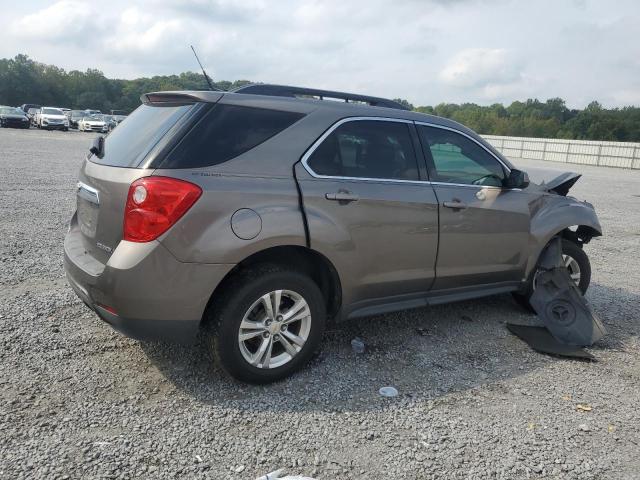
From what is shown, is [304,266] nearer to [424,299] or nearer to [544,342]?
[424,299]

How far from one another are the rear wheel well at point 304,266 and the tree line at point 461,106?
32.1 m

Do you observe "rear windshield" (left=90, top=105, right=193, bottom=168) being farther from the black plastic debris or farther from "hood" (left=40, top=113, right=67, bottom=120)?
"hood" (left=40, top=113, right=67, bottom=120)

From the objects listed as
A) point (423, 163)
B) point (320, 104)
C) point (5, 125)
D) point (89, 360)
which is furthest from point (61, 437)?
point (5, 125)

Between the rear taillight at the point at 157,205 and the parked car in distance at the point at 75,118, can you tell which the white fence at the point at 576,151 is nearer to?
the parked car in distance at the point at 75,118

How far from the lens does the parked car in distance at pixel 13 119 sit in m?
39.4

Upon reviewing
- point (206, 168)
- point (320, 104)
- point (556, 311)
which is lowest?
point (556, 311)

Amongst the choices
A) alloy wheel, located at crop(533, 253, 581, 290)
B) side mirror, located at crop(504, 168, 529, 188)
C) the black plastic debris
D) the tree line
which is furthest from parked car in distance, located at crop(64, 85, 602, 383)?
the tree line

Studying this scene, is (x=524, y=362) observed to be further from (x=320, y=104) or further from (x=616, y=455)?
(x=320, y=104)

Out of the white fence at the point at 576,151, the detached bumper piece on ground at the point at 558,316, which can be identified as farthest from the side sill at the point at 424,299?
the white fence at the point at 576,151

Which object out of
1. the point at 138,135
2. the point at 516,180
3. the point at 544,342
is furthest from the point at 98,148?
the point at 544,342

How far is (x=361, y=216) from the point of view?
3.74m

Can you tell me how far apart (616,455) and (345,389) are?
63.6 inches

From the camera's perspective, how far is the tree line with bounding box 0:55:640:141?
63150 millimetres

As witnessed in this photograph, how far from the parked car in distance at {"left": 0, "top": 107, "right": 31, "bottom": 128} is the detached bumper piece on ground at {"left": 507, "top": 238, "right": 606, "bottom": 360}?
43001mm
